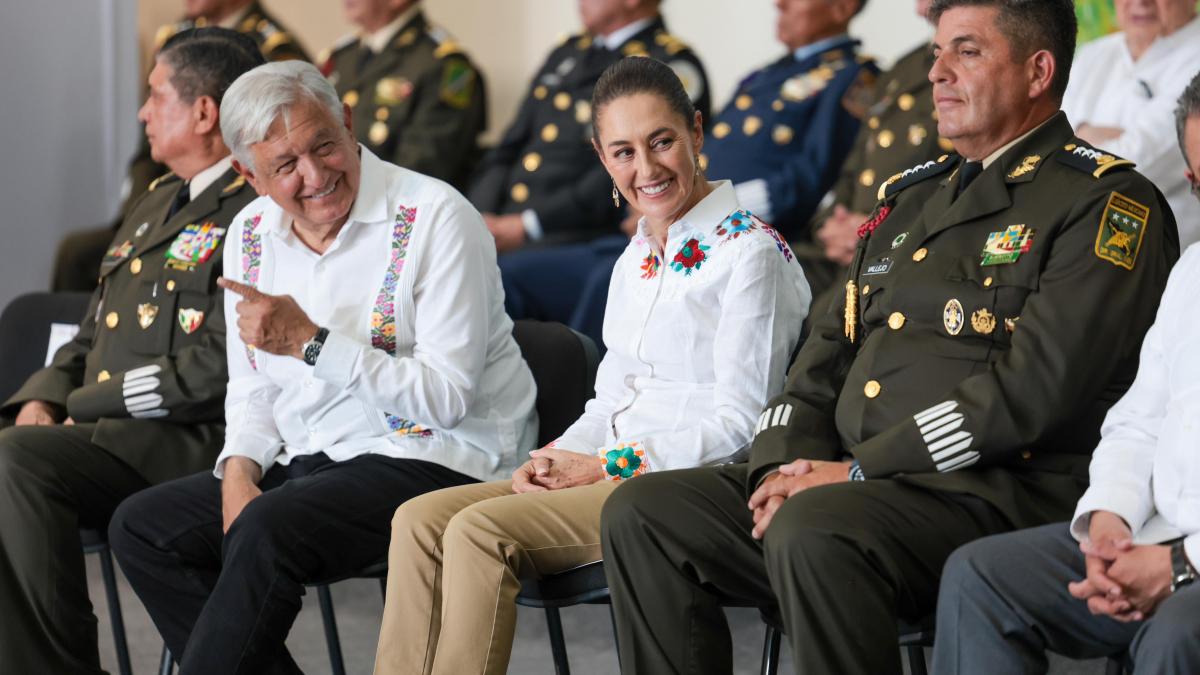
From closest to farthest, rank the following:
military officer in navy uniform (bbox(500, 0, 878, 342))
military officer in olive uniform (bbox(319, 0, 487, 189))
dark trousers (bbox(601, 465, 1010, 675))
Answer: dark trousers (bbox(601, 465, 1010, 675)), military officer in navy uniform (bbox(500, 0, 878, 342)), military officer in olive uniform (bbox(319, 0, 487, 189))

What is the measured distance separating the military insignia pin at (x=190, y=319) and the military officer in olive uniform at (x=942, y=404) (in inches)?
48.2

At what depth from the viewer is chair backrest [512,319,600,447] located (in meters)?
2.93

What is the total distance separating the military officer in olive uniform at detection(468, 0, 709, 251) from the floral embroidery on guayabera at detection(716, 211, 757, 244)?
2.09m

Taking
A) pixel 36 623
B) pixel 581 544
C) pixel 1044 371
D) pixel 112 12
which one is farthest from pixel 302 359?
pixel 112 12

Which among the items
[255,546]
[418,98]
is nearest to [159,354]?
[255,546]

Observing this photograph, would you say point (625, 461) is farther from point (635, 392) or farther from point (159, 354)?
point (159, 354)

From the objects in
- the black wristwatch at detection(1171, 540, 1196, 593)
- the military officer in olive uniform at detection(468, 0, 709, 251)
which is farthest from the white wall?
the black wristwatch at detection(1171, 540, 1196, 593)

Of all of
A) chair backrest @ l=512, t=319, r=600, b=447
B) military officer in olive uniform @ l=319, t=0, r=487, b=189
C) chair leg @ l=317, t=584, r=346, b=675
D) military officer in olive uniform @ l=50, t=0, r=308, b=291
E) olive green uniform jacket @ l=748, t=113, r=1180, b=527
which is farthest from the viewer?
military officer in olive uniform @ l=50, t=0, r=308, b=291

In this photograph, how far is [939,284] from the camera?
2.36 m

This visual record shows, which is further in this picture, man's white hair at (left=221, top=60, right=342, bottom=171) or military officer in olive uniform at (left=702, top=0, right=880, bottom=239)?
military officer in olive uniform at (left=702, top=0, right=880, bottom=239)

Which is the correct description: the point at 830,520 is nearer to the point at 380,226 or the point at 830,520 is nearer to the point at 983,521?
the point at 983,521

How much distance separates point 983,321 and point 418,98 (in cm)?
339

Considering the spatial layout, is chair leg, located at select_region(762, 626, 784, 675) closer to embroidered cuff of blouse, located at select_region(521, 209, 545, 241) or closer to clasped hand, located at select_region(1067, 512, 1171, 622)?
clasped hand, located at select_region(1067, 512, 1171, 622)

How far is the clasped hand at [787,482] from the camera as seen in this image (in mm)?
2264
